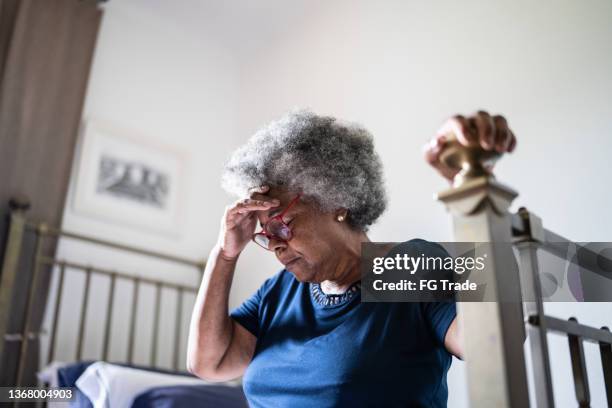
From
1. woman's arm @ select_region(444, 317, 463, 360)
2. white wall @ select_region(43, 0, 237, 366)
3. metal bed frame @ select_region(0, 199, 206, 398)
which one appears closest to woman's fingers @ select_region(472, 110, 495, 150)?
woman's arm @ select_region(444, 317, 463, 360)

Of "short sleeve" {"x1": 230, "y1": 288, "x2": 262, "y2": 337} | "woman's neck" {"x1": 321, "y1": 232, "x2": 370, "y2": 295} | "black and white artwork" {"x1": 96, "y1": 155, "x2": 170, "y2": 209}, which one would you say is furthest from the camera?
"black and white artwork" {"x1": 96, "y1": 155, "x2": 170, "y2": 209}

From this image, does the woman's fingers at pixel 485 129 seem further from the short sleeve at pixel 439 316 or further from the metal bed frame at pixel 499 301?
the short sleeve at pixel 439 316

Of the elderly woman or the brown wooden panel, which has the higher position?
the brown wooden panel

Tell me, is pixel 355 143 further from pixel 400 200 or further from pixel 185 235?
pixel 185 235

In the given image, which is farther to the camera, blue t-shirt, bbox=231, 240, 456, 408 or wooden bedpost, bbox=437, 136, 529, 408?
blue t-shirt, bbox=231, 240, 456, 408

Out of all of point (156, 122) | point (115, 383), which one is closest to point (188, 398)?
point (115, 383)

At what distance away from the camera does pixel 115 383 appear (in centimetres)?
179

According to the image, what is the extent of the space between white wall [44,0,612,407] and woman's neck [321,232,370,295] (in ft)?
2.47

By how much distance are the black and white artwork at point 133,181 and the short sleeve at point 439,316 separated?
2.00 m

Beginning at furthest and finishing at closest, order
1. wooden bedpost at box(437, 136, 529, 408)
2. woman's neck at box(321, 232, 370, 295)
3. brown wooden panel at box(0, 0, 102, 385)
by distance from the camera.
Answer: brown wooden panel at box(0, 0, 102, 385) → woman's neck at box(321, 232, 370, 295) → wooden bedpost at box(437, 136, 529, 408)

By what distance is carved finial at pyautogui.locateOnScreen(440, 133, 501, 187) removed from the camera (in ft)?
2.04

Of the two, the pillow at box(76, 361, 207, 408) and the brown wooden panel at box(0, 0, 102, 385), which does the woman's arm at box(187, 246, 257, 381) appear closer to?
the pillow at box(76, 361, 207, 408)

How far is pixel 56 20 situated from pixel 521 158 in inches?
80.0

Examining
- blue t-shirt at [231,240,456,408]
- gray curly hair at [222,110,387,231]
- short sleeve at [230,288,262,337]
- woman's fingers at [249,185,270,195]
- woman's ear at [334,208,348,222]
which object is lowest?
blue t-shirt at [231,240,456,408]
